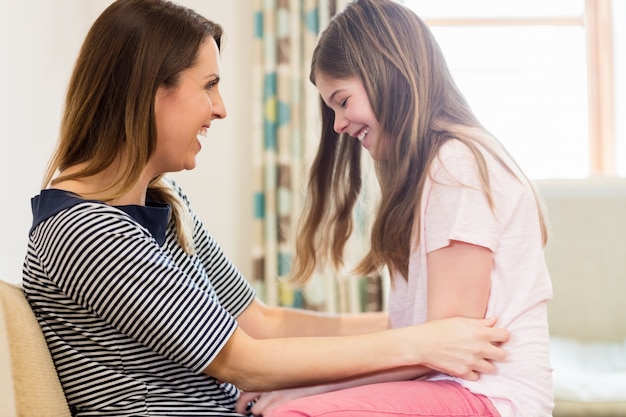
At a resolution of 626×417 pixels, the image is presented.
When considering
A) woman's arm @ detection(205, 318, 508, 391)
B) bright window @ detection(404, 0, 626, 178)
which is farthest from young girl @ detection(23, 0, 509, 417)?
bright window @ detection(404, 0, 626, 178)

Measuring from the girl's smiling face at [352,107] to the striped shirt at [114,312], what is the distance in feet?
1.67

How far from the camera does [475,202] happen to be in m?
1.21

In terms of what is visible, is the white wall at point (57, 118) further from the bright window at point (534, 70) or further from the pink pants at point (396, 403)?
the pink pants at point (396, 403)

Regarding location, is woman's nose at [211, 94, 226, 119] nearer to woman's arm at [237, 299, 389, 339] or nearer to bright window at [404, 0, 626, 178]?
woman's arm at [237, 299, 389, 339]

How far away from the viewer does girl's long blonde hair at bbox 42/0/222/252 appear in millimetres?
1185

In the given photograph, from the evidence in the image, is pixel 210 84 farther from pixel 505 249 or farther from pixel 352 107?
pixel 505 249

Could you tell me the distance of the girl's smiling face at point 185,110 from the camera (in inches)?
49.1

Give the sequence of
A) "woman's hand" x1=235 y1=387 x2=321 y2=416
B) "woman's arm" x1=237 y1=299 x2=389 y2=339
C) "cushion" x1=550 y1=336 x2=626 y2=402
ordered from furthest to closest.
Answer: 1. "cushion" x1=550 y1=336 x2=626 y2=402
2. "woman's arm" x1=237 y1=299 x2=389 y2=339
3. "woman's hand" x1=235 y1=387 x2=321 y2=416

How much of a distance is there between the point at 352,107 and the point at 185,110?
34 centimetres

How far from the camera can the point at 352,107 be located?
1.44m

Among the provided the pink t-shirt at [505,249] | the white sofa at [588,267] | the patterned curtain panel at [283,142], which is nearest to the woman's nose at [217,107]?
the pink t-shirt at [505,249]

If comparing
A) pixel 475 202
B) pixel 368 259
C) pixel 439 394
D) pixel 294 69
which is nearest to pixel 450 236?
pixel 475 202

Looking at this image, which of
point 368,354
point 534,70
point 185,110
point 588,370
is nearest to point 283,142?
point 534,70

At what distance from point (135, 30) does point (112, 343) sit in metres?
0.49
